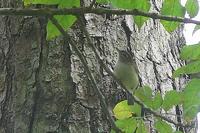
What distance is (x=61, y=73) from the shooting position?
3.04 ft

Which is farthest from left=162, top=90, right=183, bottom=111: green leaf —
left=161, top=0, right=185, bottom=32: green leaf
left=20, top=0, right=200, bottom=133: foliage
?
left=161, top=0, right=185, bottom=32: green leaf

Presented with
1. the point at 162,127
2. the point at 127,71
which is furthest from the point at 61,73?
the point at 162,127

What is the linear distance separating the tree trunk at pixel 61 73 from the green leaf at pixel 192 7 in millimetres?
272

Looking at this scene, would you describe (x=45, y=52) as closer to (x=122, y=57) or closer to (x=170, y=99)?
(x=122, y=57)

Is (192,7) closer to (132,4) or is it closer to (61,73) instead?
(132,4)

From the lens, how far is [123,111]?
78 centimetres

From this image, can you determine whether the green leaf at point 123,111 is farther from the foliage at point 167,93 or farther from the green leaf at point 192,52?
the green leaf at point 192,52

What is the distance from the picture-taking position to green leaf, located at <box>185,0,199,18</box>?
2.25ft

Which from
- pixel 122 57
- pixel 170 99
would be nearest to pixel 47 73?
pixel 122 57

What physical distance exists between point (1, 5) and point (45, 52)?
0.20m

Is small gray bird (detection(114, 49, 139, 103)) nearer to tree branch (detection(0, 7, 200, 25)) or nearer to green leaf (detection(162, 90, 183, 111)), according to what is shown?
green leaf (detection(162, 90, 183, 111))

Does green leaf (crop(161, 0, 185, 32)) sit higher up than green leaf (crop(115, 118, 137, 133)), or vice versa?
green leaf (crop(161, 0, 185, 32))

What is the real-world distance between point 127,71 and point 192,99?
224mm

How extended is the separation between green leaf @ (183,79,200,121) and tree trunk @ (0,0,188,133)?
10.2 inches
